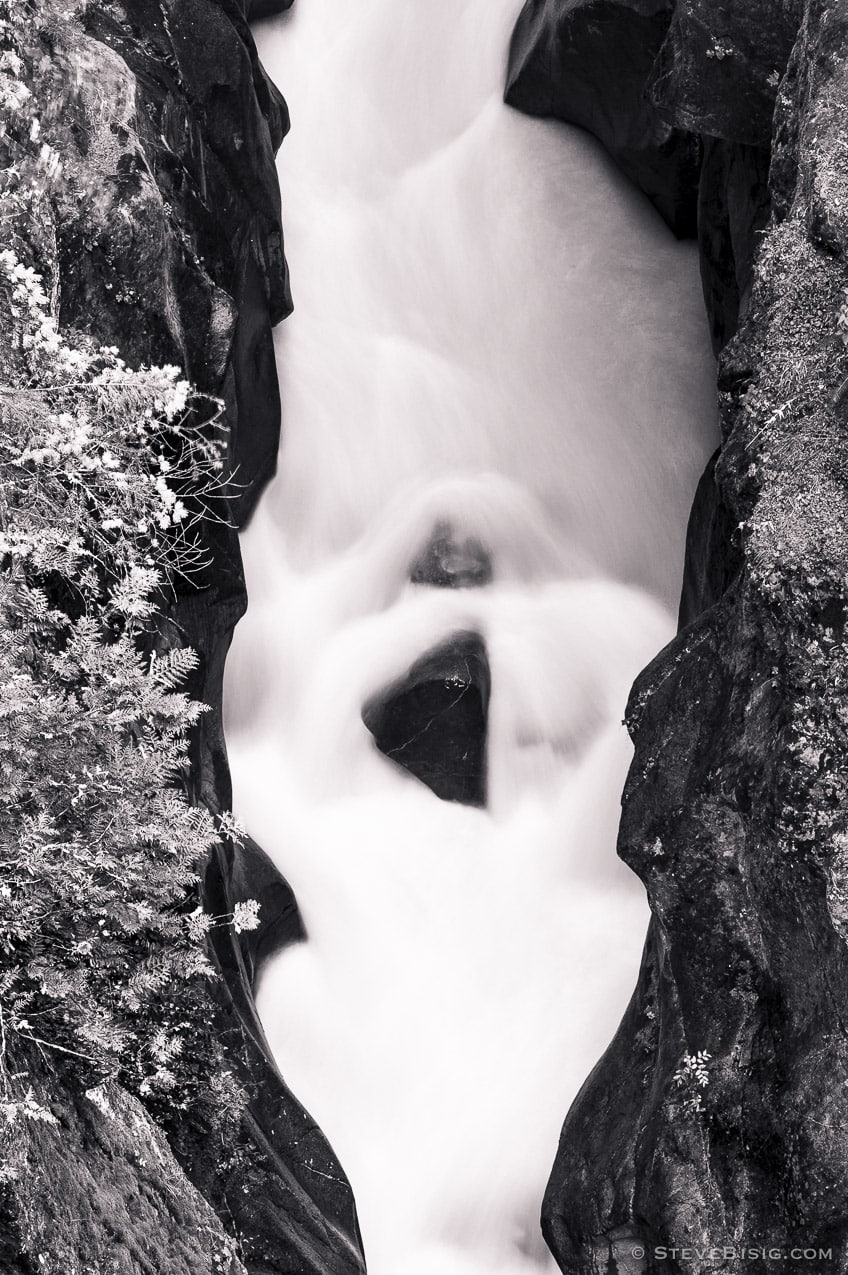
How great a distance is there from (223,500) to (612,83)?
521cm

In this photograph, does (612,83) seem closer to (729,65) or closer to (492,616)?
(729,65)

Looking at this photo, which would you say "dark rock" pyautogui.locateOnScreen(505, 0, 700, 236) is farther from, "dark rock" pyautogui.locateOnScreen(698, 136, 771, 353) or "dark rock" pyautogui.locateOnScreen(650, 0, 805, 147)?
"dark rock" pyautogui.locateOnScreen(650, 0, 805, 147)

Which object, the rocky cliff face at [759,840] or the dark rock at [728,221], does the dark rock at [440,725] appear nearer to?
the rocky cliff face at [759,840]

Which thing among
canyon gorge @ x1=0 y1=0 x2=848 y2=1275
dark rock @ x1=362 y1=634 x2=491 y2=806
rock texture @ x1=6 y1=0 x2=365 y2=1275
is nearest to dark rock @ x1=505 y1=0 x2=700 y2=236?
canyon gorge @ x1=0 y1=0 x2=848 y2=1275

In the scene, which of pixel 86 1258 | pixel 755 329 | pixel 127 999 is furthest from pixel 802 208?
pixel 86 1258

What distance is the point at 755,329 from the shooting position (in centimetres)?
557

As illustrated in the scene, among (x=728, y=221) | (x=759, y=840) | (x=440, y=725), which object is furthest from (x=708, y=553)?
(x=728, y=221)

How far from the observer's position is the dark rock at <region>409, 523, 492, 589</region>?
8.72 m

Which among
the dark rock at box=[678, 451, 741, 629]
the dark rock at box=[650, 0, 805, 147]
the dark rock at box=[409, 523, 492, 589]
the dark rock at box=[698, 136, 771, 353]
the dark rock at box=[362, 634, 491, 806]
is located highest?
the dark rock at box=[650, 0, 805, 147]

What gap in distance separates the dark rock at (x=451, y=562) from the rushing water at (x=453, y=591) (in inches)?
3.3

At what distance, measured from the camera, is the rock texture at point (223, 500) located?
3.82m

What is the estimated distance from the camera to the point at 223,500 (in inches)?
266

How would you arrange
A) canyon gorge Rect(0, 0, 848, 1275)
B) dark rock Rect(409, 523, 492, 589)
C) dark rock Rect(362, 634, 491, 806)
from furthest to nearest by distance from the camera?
dark rock Rect(409, 523, 492, 589), dark rock Rect(362, 634, 491, 806), canyon gorge Rect(0, 0, 848, 1275)

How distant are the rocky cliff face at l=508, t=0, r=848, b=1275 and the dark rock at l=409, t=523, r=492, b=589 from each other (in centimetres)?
262
